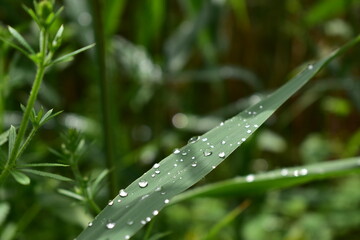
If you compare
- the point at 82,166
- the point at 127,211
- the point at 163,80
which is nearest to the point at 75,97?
the point at 82,166

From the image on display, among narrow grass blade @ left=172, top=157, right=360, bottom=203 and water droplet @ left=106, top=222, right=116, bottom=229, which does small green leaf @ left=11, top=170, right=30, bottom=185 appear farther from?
narrow grass blade @ left=172, top=157, right=360, bottom=203

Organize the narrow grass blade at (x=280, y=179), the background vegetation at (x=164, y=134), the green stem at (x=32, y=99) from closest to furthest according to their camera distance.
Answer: the green stem at (x=32, y=99)
the narrow grass blade at (x=280, y=179)
the background vegetation at (x=164, y=134)

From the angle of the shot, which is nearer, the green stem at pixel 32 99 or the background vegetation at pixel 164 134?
the green stem at pixel 32 99

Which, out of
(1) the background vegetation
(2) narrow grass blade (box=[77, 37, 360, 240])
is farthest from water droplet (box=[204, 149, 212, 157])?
(1) the background vegetation

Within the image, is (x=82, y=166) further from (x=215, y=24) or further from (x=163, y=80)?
(x=215, y=24)

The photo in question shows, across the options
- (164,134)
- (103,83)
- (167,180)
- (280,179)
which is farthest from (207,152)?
(164,134)

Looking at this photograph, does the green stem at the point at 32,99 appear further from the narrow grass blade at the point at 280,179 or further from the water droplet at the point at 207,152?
the narrow grass blade at the point at 280,179

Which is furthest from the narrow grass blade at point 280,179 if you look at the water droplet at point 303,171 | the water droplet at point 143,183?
the water droplet at point 143,183

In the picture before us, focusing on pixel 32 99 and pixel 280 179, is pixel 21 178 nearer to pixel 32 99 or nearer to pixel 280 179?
pixel 32 99
